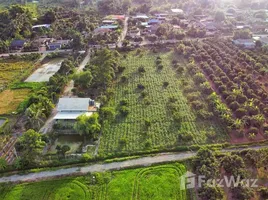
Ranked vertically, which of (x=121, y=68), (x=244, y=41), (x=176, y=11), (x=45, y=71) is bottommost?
(x=45, y=71)

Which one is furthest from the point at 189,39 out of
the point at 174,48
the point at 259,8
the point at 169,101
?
the point at 259,8

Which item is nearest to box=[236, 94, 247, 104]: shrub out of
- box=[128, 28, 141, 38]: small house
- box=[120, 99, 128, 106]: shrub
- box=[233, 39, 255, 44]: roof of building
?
box=[120, 99, 128, 106]: shrub

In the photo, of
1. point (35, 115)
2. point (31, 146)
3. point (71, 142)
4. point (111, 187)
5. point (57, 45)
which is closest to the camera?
point (111, 187)

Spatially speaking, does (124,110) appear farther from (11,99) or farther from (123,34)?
(123,34)

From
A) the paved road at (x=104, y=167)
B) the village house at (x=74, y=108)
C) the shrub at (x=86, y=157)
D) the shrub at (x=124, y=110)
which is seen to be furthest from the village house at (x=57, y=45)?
the paved road at (x=104, y=167)

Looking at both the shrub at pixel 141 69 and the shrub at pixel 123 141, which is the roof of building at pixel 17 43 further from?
the shrub at pixel 123 141

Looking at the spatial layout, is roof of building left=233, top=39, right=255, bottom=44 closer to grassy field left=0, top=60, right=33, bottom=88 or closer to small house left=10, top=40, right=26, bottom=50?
grassy field left=0, top=60, right=33, bottom=88

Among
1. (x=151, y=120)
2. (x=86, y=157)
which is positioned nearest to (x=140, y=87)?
(x=151, y=120)
